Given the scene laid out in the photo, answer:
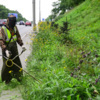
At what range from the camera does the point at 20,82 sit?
4.86m

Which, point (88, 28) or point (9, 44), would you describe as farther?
point (88, 28)

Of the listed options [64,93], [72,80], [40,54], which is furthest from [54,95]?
[40,54]

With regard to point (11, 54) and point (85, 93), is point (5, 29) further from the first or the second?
point (85, 93)

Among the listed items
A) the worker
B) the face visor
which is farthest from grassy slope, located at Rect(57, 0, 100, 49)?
the face visor

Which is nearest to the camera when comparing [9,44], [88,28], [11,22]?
[11,22]

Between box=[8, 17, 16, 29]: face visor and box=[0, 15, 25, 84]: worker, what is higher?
box=[8, 17, 16, 29]: face visor

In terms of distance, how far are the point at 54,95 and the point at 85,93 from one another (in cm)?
60

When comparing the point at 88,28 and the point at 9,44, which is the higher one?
the point at 88,28

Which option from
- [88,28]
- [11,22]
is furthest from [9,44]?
[88,28]

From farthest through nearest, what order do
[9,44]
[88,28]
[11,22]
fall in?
[88,28] → [9,44] → [11,22]

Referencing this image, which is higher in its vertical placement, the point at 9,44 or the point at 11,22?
the point at 11,22

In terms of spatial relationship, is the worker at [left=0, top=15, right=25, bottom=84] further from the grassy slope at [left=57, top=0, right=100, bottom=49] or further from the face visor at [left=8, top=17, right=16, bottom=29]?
the grassy slope at [left=57, top=0, right=100, bottom=49]

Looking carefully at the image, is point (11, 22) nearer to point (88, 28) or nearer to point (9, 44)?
point (9, 44)

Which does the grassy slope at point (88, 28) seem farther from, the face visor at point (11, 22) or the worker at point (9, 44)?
the face visor at point (11, 22)
